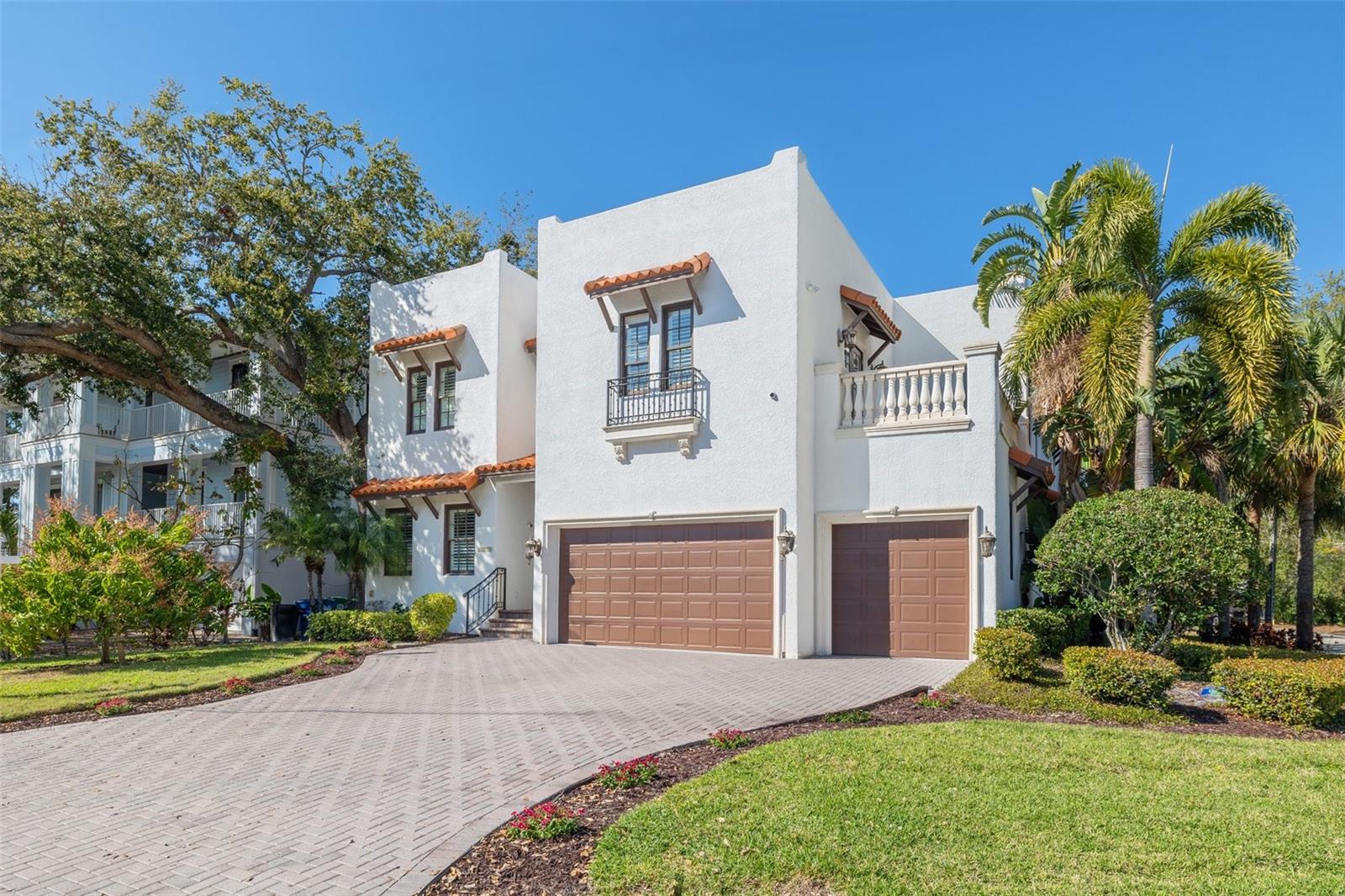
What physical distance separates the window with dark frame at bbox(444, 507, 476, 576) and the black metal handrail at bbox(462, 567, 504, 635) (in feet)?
2.69

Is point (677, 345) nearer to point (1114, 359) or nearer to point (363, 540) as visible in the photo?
point (1114, 359)

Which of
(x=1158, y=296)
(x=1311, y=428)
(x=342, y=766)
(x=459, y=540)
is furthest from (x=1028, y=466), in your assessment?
(x=342, y=766)

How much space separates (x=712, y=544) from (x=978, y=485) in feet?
15.3

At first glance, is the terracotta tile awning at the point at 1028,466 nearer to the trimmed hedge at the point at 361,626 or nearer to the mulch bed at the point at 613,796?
the mulch bed at the point at 613,796

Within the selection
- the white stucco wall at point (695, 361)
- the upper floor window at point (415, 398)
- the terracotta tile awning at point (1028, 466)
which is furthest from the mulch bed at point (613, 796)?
the upper floor window at point (415, 398)

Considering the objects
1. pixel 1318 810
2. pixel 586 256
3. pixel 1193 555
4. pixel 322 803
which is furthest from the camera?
pixel 586 256

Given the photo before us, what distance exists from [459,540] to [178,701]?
8.98m

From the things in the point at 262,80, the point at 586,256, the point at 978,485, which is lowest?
the point at 978,485

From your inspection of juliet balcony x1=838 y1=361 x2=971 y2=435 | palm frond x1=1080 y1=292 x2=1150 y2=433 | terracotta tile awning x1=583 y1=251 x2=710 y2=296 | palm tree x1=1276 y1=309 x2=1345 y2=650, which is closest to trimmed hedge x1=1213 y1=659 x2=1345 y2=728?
palm frond x1=1080 y1=292 x2=1150 y2=433

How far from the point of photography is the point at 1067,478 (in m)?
17.3

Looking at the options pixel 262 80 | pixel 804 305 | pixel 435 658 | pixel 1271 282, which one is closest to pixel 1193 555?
pixel 1271 282

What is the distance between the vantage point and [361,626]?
57.0 ft

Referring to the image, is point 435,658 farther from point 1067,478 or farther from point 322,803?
point 1067,478

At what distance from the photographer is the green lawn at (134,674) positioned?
9.78m
